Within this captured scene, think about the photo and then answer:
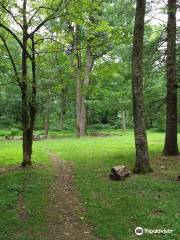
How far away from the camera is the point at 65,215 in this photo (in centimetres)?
773

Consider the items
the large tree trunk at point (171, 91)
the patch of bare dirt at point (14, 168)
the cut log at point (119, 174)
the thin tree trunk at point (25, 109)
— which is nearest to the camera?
the cut log at point (119, 174)

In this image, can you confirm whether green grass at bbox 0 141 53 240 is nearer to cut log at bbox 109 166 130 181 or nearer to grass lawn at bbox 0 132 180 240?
grass lawn at bbox 0 132 180 240

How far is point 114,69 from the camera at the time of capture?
49.3ft

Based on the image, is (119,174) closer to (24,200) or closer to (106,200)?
(106,200)

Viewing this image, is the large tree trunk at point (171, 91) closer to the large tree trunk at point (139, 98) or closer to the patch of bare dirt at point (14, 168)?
the large tree trunk at point (139, 98)

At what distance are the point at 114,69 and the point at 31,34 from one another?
3.91 metres

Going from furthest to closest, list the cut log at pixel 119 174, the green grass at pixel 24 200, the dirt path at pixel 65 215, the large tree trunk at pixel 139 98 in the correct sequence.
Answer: the large tree trunk at pixel 139 98 → the cut log at pixel 119 174 → the green grass at pixel 24 200 → the dirt path at pixel 65 215

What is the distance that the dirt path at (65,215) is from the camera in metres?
6.68

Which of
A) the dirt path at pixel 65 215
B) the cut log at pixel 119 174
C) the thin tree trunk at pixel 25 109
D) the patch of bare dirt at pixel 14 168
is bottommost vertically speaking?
the dirt path at pixel 65 215

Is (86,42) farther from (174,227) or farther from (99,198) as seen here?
(174,227)

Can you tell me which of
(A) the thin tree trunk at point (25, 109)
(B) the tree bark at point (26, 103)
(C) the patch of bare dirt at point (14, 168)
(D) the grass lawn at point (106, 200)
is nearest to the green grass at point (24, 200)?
(D) the grass lawn at point (106, 200)

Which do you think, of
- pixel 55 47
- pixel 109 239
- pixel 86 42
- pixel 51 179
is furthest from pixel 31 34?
pixel 109 239

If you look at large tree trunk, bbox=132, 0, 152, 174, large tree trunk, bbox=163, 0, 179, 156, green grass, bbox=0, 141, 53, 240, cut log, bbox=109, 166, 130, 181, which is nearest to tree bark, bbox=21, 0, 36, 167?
green grass, bbox=0, 141, 53, 240

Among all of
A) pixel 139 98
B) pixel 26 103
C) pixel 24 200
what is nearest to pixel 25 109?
pixel 26 103
